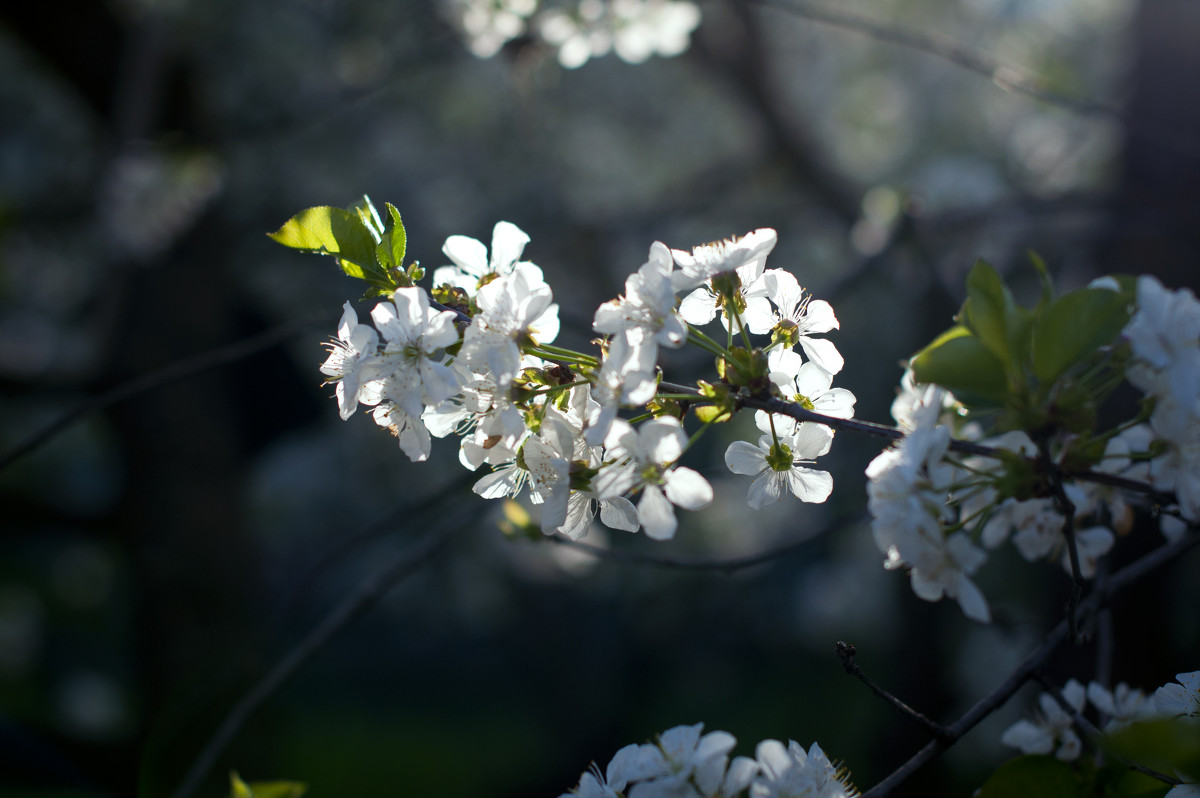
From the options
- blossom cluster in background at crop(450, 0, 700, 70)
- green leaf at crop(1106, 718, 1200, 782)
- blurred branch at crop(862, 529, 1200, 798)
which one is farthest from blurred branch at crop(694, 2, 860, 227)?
green leaf at crop(1106, 718, 1200, 782)

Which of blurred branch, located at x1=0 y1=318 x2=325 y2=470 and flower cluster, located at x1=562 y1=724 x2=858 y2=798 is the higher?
blurred branch, located at x1=0 y1=318 x2=325 y2=470

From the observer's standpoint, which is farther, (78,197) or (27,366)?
(27,366)

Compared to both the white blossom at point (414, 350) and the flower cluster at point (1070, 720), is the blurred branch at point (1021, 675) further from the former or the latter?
the white blossom at point (414, 350)

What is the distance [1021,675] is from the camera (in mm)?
625

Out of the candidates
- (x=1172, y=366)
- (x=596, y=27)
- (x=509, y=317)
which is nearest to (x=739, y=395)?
(x=509, y=317)

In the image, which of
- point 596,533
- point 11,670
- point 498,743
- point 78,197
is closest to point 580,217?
point 596,533

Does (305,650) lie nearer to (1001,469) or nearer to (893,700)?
(893,700)

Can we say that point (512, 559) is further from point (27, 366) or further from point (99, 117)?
point (99, 117)

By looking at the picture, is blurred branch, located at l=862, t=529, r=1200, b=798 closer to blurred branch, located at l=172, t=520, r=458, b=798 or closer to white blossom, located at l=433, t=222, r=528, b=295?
white blossom, located at l=433, t=222, r=528, b=295

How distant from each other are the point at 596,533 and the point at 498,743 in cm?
273

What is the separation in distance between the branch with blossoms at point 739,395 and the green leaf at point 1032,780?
Result: 123 millimetres

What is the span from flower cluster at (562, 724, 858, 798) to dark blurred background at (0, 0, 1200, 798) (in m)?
0.30

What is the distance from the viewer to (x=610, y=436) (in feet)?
1.77

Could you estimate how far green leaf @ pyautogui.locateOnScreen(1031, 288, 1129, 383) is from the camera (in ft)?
1.80
